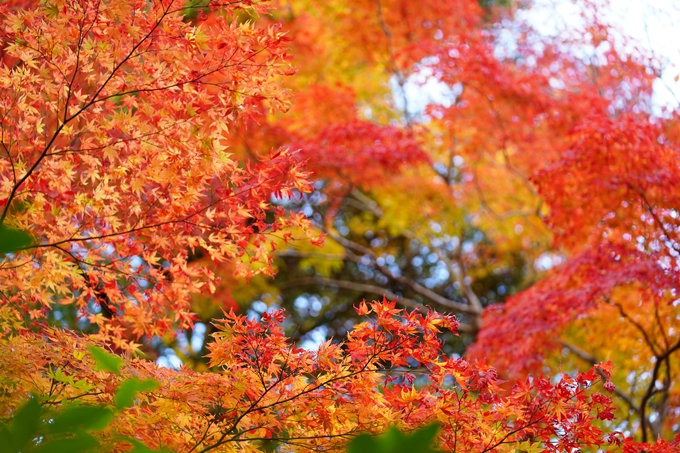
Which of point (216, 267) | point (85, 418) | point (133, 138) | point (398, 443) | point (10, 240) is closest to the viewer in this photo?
point (398, 443)

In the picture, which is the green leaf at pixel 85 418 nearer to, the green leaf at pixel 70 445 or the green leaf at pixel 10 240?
the green leaf at pixel 70 445

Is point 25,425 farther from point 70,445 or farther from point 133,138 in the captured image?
point 133,138

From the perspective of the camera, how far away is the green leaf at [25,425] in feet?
2.89

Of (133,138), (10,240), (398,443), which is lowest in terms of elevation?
(398,443)

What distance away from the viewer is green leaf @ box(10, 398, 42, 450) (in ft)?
2.89

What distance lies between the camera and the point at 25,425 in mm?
884

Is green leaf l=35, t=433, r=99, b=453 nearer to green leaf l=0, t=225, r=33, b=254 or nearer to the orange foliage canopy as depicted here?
green leaf l=0, t=225, r=33, b=254

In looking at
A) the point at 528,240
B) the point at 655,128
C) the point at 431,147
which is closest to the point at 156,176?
the point at 655,128

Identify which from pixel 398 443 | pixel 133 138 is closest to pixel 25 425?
pixel 398 443

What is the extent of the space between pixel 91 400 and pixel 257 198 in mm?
1095

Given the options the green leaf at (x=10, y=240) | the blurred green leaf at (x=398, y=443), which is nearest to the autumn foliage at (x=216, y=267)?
the green leaf at (x=10, y=240)

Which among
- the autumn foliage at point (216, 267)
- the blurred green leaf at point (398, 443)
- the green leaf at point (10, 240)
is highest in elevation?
the autumn foliage at point (216, 267)

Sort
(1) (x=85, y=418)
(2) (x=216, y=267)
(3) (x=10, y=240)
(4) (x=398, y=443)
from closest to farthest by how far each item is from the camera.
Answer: (4) (x=398, y=443) → (3) (x=10, y=240) → (1) (x=85, y=418) → (2) (x=216, y=267)

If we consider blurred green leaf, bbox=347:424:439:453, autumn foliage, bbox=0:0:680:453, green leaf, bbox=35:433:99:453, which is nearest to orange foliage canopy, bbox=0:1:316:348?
autumn foliage, bbox=0:0:680:453
